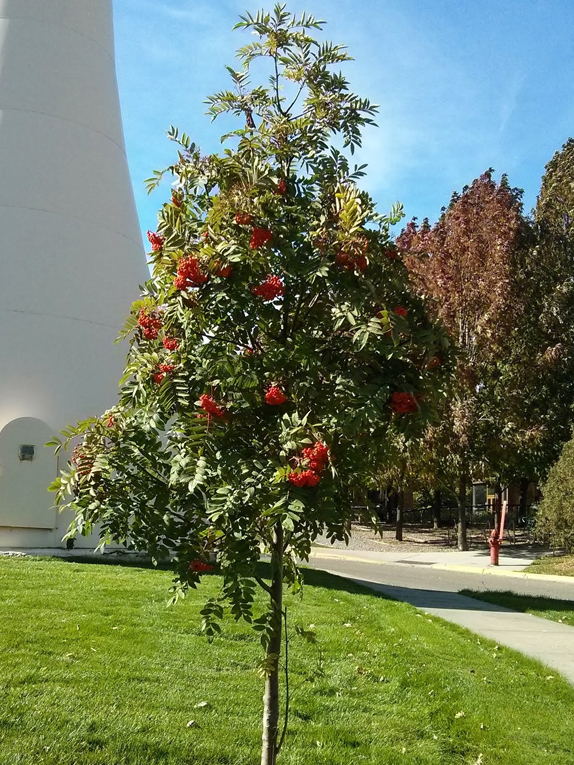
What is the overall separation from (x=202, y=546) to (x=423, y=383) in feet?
3.83

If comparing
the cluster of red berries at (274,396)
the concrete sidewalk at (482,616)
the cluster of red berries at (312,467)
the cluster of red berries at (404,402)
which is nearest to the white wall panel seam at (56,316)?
the concrete sidewalk at (482,616)

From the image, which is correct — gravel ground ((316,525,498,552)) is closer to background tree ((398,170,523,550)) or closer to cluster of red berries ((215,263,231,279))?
background tree ((398,170,523,550))

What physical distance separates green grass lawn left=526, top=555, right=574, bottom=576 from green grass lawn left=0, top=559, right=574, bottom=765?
30.6 ft

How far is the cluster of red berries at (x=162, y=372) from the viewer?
308 centimetres

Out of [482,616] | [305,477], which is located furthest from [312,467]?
[482,616]

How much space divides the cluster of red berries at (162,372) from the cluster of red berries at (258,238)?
2.10ft

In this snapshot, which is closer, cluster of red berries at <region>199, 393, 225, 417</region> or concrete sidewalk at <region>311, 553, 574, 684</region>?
cluster of red berries at <region>199, 393, 225, 417</region>

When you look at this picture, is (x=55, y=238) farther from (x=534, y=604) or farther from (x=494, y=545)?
(x=494, y=545)

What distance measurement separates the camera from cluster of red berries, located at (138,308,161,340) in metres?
3.24

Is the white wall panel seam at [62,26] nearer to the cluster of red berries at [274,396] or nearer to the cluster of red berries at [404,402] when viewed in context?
the cluster of red berries at [274,396]

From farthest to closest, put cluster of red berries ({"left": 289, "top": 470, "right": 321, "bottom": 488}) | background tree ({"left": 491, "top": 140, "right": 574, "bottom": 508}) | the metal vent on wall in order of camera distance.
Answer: background tree ({"left": 491, "top": 140, "right": 574, "bottom": 508}) → the metal vent on wall → cluster of red berries ({"left": 289, "top": 470, "right": 321, "bottom": 488})

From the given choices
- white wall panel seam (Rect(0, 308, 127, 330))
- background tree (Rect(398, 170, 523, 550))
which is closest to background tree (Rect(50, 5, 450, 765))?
white wall panel seam (Rect(0, 308, 127, 330))

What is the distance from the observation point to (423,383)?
114 inches

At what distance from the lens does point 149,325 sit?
10.6 ft
